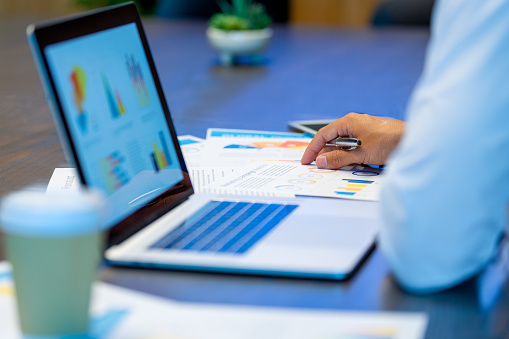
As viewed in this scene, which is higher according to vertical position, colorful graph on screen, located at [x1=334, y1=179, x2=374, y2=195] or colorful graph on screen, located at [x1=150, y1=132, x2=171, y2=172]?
colorful graph on screen, located at [x1=150, y1=132, x2=171, y2=172]

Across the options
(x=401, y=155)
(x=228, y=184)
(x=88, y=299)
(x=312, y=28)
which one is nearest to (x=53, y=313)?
(x=88, y=299)

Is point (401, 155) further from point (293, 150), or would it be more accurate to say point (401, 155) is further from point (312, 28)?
point (312, 28)

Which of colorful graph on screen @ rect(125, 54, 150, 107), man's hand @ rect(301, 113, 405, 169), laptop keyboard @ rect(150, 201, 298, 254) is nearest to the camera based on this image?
laptop keyboard @ rect(150, 201, 298, 254)

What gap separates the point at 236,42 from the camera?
6.51ft

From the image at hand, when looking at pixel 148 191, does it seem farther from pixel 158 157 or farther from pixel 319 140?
pixel 319 140

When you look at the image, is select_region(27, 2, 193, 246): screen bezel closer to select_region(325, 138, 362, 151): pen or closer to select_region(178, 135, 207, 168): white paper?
select_region(178, 135, 207, 168): white paper

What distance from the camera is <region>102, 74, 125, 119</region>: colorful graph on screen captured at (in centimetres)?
79

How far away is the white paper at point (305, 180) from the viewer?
92 cm

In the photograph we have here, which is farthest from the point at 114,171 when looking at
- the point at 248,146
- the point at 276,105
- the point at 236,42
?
the point at 236,42

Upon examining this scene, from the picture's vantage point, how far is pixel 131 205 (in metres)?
0.79

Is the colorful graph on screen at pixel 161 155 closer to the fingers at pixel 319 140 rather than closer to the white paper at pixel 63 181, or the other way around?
the white paper at pixel 63 181

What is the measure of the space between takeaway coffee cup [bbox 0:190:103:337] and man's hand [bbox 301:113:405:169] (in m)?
0.56

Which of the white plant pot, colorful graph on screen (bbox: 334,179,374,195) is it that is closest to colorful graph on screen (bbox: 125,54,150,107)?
colorful graph on screen (bbox: 334,179,374,195)

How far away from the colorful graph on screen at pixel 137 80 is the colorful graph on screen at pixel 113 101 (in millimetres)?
42
